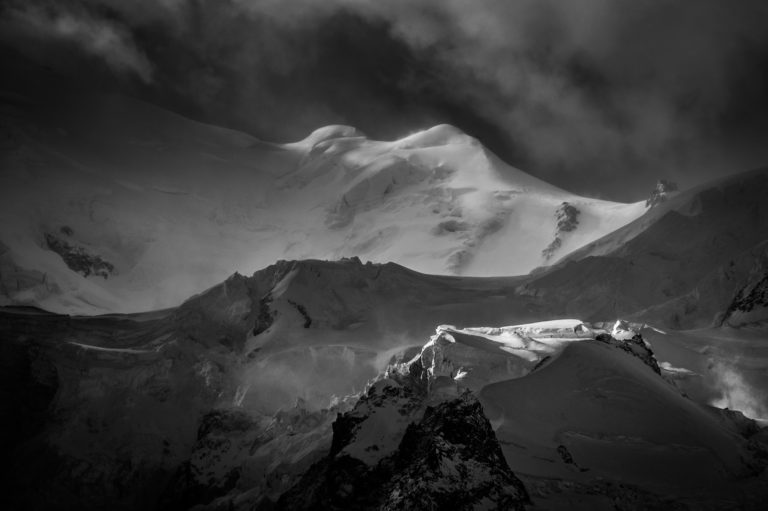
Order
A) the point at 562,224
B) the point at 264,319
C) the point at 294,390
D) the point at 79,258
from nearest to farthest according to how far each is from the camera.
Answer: the point at 294,390 → the point at 264,319 → the point at 79,258 → the point at 562,224

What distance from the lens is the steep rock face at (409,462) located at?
2952 centimetres

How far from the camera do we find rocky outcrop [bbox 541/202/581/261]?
13212 centimetres

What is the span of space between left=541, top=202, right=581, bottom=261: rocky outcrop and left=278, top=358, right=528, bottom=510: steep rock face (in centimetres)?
9497

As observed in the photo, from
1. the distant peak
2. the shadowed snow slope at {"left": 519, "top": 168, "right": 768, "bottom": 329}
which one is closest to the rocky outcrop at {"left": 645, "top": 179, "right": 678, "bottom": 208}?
the shadowed snow slope at {"left": 519, "top": 168, "right": 768, "bottom": 329}

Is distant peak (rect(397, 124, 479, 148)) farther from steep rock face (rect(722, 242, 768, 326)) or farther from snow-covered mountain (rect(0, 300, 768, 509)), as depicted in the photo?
steep rock face (rect(722, 242, 768, 326))

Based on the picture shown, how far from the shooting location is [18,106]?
157 meters

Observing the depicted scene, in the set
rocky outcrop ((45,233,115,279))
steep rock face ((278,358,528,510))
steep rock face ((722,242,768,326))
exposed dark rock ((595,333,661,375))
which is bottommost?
steep rock face ((278,358,528,510))

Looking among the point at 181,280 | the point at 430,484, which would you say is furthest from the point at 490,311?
the point at 181,280

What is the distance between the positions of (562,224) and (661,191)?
18.2 meters

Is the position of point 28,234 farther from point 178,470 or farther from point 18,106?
point 178,470

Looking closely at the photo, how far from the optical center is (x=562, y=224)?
139 m

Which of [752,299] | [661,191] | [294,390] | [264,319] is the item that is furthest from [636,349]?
[661,191]

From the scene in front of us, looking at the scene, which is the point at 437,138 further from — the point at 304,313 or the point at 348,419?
the point at 348,419

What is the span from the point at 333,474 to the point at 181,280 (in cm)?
10012
